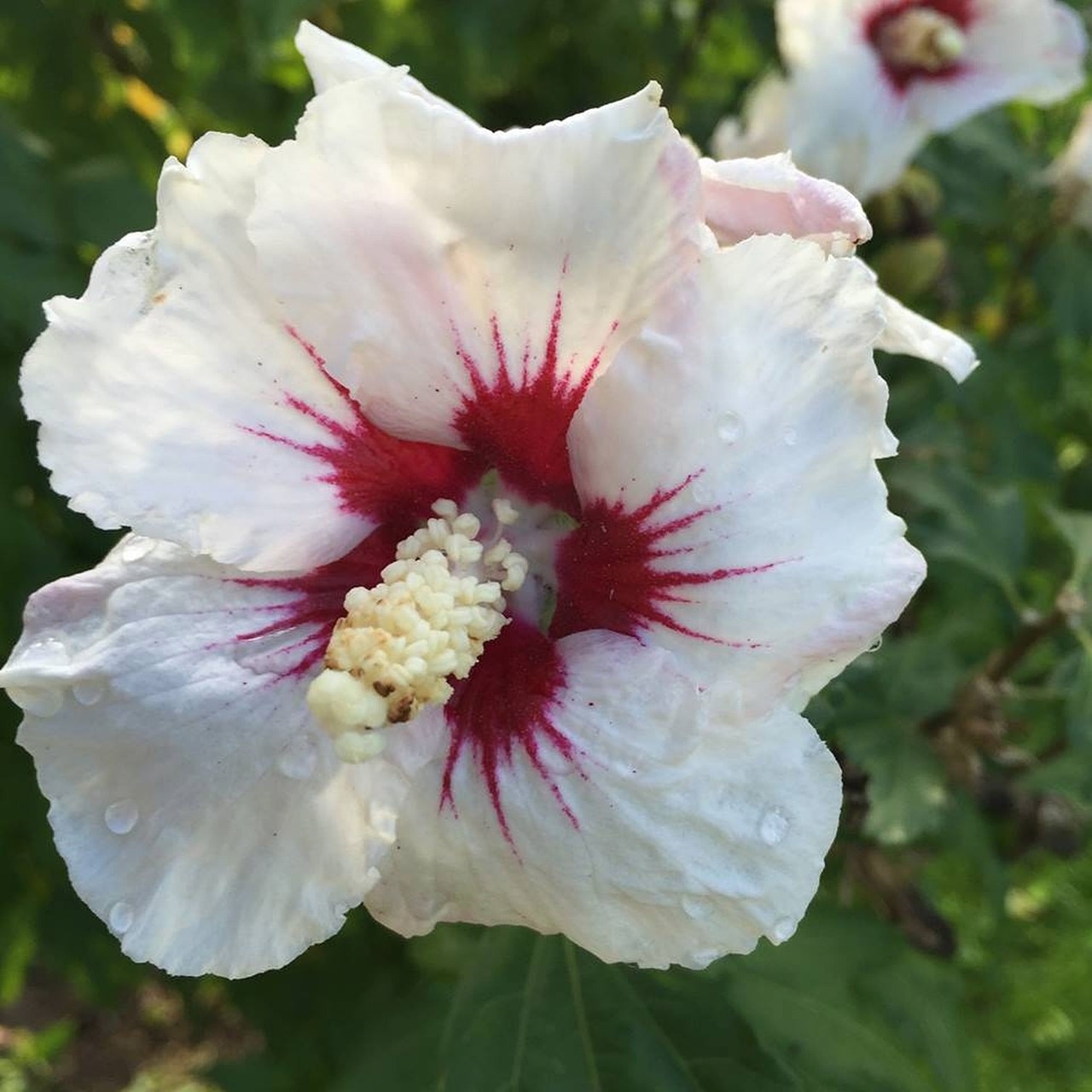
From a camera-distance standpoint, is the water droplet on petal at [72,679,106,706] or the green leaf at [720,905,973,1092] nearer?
the water droplet on petal at [72,679,106,706]

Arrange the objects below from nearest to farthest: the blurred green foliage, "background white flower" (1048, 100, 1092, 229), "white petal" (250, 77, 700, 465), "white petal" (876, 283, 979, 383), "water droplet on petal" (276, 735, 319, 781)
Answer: "white petal" (250, 77, 700, 465), "water droplet on petal" (276, 735, 319, 781), "white petal" (876, 283, 979, 383), the blurred green foliage, "background white flower" (1048, 100, 1092, 229)

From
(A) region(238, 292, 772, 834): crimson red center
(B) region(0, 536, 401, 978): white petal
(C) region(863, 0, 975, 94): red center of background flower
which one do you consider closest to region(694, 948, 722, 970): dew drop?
(A) region(238, 292, 772, 834): crimson red center

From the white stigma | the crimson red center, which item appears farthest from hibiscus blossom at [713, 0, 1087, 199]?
the white stigma

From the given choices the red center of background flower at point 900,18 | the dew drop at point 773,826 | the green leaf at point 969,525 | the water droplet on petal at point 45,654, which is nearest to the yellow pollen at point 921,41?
the red center of background flower at point 900,18

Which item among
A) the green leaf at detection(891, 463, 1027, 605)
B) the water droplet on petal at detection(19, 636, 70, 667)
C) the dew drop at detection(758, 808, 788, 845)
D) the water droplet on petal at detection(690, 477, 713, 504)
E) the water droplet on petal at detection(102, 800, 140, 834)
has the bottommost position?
the green leaf at detection(891, 463, 1027, 605)

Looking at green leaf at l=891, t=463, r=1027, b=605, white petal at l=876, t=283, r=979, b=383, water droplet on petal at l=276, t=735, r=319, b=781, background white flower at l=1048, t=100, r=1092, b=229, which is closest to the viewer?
water droplet on petal at l=276, t=735, r=319, b=781

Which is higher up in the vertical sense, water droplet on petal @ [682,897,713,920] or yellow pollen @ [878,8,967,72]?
water droplet on petal @ [682,897,713,920]

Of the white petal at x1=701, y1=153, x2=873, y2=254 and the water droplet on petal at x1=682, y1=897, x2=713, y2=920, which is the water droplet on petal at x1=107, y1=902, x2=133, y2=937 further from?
the white petal at x1=701, y1=153, x2=873, y2=254

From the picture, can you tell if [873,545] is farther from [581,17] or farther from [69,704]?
[581,17]

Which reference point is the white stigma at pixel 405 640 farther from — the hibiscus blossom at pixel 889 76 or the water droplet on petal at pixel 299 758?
the hibiscus blossom at pixel 889 76
